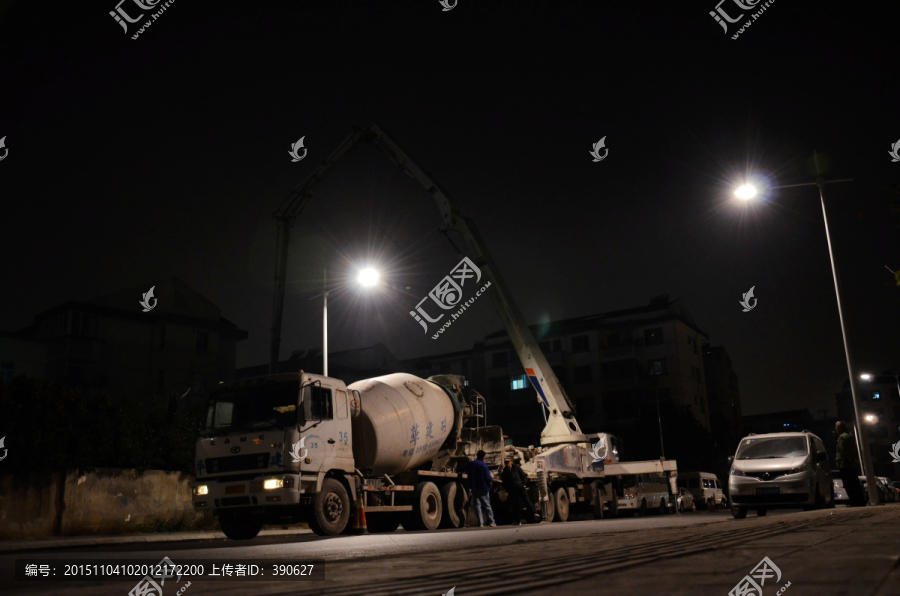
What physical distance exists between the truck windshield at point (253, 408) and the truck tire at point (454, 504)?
518 centimetres

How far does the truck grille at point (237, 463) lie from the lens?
44.2ft

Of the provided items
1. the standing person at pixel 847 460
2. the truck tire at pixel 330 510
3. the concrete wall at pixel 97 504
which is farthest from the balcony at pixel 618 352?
the truck tire at pixel 330 510

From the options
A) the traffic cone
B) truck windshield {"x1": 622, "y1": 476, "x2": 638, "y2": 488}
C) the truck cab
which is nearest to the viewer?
the truck cab

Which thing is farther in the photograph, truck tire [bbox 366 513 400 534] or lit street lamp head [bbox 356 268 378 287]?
lit street lamp head [bbox 356 268 378 287]

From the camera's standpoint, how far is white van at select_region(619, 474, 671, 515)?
1000 inches

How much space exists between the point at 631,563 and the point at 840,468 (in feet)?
46.8

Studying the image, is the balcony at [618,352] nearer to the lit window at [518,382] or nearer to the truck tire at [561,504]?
the lit window at [518,382]

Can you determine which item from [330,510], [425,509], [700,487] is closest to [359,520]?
[330,510]

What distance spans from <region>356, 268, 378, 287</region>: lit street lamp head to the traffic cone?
27.4 ft

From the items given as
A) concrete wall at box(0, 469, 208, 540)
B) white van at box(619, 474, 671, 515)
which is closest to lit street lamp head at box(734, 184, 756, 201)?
white van at box(619, 474, 671, 515)

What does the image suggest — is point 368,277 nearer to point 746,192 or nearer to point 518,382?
point 746,192

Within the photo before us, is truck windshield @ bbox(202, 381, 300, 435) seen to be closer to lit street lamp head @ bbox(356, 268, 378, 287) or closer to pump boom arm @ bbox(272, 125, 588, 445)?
pump boom arm @ bbox(272, 125, 588, 445)

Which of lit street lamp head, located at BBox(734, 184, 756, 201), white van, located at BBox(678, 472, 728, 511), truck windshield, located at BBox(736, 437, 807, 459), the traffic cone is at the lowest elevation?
white van, located at BBox(678, 472, 728, 511)

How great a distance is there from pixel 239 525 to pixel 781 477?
10.4 m
